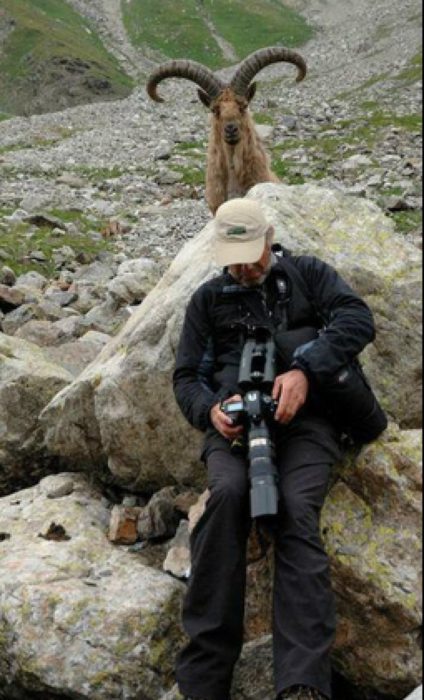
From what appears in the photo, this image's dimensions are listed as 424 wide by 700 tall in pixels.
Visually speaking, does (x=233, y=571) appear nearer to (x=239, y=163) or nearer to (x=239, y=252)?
(x=239, y=252)

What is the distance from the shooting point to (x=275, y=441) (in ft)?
21.5

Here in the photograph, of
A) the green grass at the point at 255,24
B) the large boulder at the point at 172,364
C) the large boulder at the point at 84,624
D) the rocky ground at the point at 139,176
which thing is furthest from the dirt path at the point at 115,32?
the large boulder at the point at 84,624

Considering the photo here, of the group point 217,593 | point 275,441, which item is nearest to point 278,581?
point 217,593

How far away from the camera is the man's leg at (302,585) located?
5426 millimetres

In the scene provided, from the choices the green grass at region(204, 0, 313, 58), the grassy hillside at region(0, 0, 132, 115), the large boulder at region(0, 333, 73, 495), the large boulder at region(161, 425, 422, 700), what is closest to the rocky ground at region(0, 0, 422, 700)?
the large boulder at region(0, 333, 73, 495)

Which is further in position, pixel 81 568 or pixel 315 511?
pixel 81 568

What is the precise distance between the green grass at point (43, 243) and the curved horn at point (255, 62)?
21.5 ft

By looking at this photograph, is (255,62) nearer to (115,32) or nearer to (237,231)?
(237,231)

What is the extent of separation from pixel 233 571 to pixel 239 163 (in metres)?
10.1

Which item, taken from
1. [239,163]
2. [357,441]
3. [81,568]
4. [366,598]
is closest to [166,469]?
[81,568]

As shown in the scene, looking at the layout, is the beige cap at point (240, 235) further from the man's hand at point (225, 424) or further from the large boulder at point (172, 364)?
the large boulder at point (172, 364)

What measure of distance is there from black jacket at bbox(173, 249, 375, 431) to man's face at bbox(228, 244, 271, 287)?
0.06 meters

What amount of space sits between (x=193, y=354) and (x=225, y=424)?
863 millimetres

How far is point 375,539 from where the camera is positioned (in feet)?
20.6
